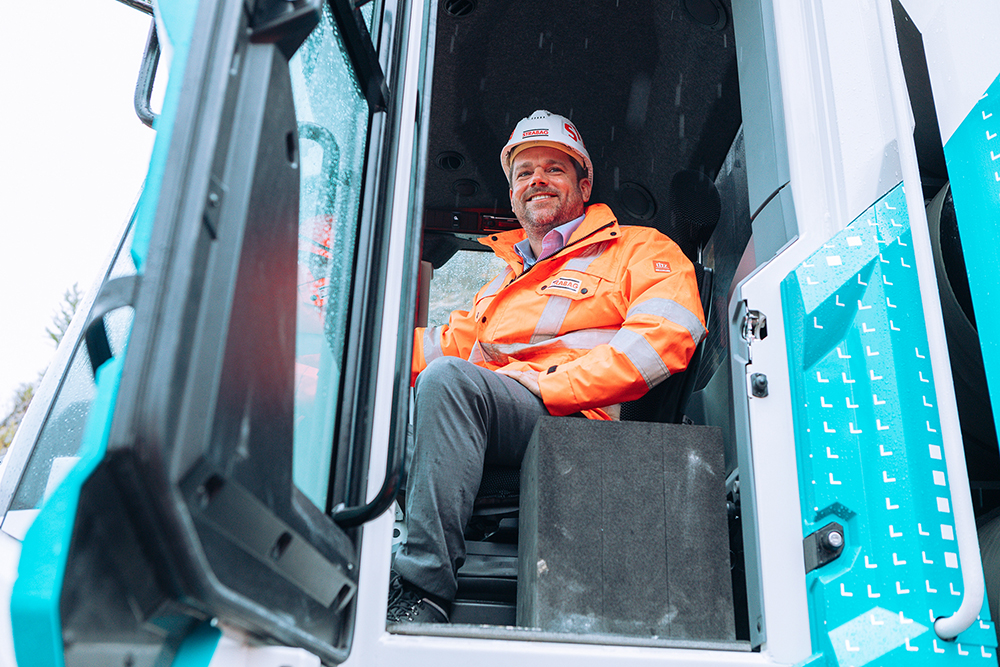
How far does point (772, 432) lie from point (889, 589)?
1.00 feet

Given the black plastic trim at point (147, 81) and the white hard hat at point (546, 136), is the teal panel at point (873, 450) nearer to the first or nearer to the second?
the black plastic trim at point (147, 81)

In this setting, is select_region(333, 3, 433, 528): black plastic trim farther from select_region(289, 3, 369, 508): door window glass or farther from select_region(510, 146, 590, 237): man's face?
select_region(510, 146, 590, 237): man's face

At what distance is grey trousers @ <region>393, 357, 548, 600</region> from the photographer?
5.56 feet

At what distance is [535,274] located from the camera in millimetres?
2451

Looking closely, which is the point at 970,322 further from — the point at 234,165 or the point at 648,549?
the point at 234,165

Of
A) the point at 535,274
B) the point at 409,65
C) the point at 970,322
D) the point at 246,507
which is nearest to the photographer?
the point at 246,507

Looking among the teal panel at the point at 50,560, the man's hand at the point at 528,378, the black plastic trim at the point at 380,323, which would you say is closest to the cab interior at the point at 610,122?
the man's hand at the point at 528,378

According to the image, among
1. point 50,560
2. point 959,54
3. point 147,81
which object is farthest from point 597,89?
point 50,560

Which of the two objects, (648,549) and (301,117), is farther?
(648,549)

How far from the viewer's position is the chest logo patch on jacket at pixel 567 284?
2.33m

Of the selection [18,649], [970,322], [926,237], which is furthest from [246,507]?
[970,322]

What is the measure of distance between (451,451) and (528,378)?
361mm

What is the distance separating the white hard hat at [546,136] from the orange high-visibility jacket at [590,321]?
0.32m

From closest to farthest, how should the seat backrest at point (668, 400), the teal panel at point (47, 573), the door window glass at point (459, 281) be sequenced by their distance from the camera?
the teal panel at point (47, 573), the seat backrest at point (668, 400), the door window glass at point (459, 281)
